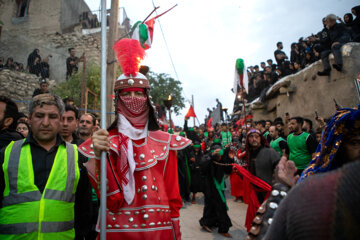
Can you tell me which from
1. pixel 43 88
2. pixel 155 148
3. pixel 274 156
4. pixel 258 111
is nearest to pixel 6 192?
pixel 155 148

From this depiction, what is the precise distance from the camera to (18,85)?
1280cm

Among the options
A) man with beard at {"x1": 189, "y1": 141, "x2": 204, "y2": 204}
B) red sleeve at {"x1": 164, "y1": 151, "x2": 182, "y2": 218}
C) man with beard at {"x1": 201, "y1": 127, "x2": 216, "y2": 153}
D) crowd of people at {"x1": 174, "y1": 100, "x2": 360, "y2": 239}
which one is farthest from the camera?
man with beard at {"x1": 201, "y1": 127, "x2": 216, "y2": 153}

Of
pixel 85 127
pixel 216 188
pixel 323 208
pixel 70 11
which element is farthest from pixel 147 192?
pixel 70 11

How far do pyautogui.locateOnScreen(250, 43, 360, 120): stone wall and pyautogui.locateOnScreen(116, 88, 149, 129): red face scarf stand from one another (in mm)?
7376

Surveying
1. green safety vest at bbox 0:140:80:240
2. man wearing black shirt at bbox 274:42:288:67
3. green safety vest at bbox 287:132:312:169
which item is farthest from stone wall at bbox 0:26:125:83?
green safety vest at bbox 0:140:80:240

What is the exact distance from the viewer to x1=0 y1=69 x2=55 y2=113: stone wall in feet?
39.4

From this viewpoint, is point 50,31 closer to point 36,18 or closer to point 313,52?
point 36,18

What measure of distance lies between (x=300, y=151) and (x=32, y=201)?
17.5 ft

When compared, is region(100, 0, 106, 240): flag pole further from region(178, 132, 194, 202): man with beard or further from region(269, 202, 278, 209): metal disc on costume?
region(178, 132, 194, 202): man with beard

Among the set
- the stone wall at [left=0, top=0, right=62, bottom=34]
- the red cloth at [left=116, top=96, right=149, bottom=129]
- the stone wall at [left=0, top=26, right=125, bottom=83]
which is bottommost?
the red cloth at [left=116, top=96, right=149, bottom=129]

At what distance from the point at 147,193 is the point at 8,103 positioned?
6.51ft

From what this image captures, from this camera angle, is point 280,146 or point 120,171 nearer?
point 120,171

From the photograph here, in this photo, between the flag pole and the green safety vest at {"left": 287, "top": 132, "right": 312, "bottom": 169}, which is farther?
the green safety vest at {"left": 287, "top": 132, "right": 312, "bottom": 169}

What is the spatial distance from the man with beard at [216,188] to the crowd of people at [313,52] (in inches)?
204
